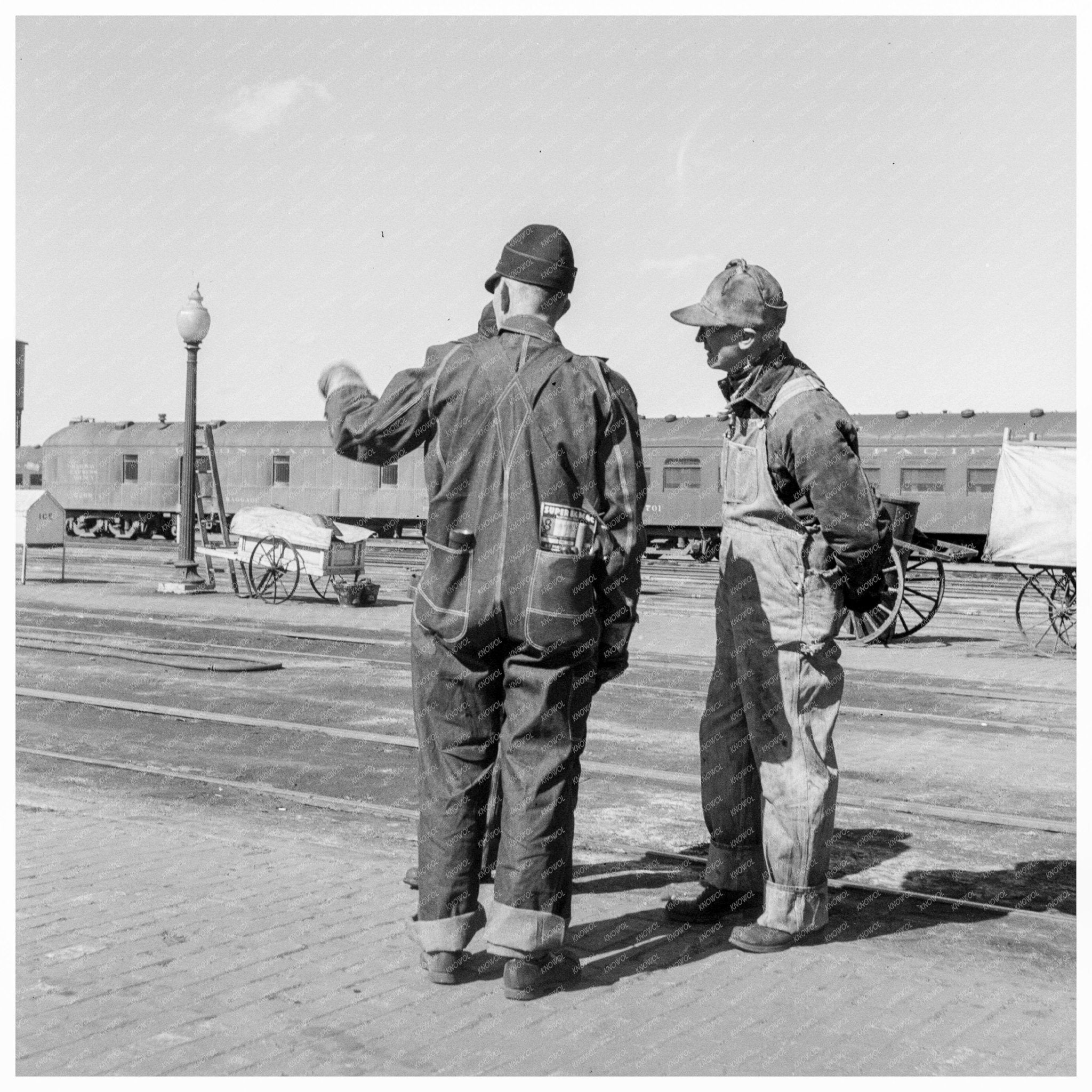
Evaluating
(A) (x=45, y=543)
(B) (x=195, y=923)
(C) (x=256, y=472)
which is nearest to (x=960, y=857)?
(B) (x=195, y=923)

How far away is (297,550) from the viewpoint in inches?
717

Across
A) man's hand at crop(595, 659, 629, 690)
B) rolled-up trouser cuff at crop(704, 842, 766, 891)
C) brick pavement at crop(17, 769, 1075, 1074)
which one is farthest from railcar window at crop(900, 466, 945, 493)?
man's hand at crop(595, 659, 629, 690)

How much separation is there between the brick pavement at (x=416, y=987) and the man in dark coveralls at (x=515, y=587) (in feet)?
0.90

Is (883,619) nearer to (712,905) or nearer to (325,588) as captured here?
(325,588)

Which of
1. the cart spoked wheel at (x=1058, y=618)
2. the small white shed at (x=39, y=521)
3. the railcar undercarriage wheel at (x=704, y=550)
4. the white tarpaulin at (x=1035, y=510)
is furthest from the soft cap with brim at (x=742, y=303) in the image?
the railcar undercarriage wheel at (x=704, y=550)

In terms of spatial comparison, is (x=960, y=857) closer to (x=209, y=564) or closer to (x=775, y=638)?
(x=775, y=638)

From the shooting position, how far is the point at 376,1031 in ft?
11.7

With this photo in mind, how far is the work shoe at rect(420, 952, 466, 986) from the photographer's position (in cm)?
395

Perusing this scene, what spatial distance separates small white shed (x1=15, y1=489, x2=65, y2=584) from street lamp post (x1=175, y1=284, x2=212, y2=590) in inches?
92.8

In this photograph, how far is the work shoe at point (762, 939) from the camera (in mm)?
4294

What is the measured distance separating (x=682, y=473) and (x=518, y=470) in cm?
2869

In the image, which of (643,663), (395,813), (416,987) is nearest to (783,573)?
(416,987)

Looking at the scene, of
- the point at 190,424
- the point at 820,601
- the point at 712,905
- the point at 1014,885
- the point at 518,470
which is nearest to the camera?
the point at 518,470

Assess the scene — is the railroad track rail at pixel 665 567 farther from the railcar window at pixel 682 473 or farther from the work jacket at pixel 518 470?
the work jacket at pixel 518 470
